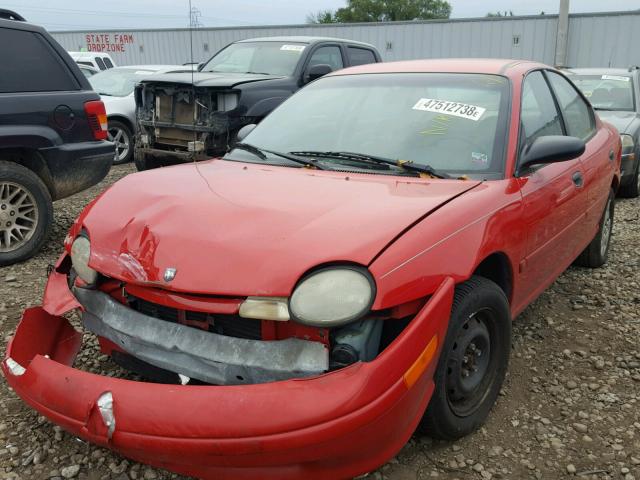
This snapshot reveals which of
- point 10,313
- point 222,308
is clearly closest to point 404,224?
point 222,308

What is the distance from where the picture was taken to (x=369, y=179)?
265cm

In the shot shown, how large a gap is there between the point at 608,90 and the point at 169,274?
7.25 m

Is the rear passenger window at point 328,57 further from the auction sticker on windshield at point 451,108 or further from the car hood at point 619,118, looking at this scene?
the auction sticker on windshield at point 451,108

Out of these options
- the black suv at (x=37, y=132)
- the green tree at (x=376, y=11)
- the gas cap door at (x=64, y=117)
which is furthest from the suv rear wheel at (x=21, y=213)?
the green tree at (x=376, y=11)

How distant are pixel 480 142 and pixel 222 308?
61.6 inches

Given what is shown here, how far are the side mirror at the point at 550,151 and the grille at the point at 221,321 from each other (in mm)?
1518

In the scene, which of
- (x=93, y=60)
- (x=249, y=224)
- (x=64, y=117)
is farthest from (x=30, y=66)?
(x=93, y=60)

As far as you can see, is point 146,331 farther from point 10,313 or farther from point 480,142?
point 10,313

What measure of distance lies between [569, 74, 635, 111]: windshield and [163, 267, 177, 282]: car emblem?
6.90 metres

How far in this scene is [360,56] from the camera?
8.73 metres

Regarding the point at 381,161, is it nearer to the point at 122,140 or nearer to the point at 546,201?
the point at 546,201

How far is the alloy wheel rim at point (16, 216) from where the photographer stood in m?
4.46

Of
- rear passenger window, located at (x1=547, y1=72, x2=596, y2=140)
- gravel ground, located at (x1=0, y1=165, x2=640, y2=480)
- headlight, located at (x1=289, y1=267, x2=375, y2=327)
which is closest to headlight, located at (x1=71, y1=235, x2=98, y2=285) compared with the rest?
gravel ground, located at (x1=0, y1=165, x2=640, y2=480)

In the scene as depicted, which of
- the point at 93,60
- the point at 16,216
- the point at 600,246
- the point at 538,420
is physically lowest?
the point at 538,420
